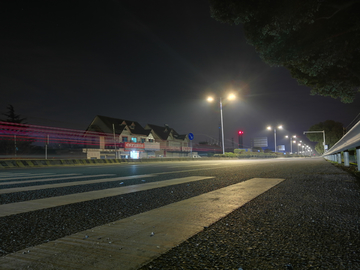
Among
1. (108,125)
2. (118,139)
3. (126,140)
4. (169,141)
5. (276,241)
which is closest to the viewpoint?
(276,241)

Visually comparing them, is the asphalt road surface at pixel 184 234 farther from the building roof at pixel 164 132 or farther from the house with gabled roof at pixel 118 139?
the building roof at pixel 164 132

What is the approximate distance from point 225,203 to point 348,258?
1681mm

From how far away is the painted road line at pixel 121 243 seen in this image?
137 centimetres

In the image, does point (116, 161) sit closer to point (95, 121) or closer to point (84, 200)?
point (84, 200)

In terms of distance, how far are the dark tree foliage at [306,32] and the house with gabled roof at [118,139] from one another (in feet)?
120

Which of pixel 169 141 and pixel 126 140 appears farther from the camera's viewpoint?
pixel 169 141

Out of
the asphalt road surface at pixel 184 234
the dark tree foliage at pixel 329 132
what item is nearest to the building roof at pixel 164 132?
the dark tree foliage at pixel 329 132

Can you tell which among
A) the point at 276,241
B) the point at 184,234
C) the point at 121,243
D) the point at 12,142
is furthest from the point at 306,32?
the point at 12,142

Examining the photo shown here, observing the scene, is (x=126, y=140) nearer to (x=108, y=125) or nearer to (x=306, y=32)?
(x=108, y=125)

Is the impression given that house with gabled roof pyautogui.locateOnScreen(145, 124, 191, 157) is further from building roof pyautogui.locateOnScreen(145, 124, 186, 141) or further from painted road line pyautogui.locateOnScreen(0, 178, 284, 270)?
painted road line pyautogui.locateOnScreen(0, 178, 284, 270)

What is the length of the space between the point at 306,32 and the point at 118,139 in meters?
43.3

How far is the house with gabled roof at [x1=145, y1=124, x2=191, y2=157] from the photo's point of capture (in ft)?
202

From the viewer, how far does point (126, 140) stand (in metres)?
50.3

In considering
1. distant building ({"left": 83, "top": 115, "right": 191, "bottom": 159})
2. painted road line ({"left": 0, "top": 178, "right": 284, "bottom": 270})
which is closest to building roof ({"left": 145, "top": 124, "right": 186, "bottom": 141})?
distant building ({"left": 83, "top": 115, "right": 191, "bottom": 159})
